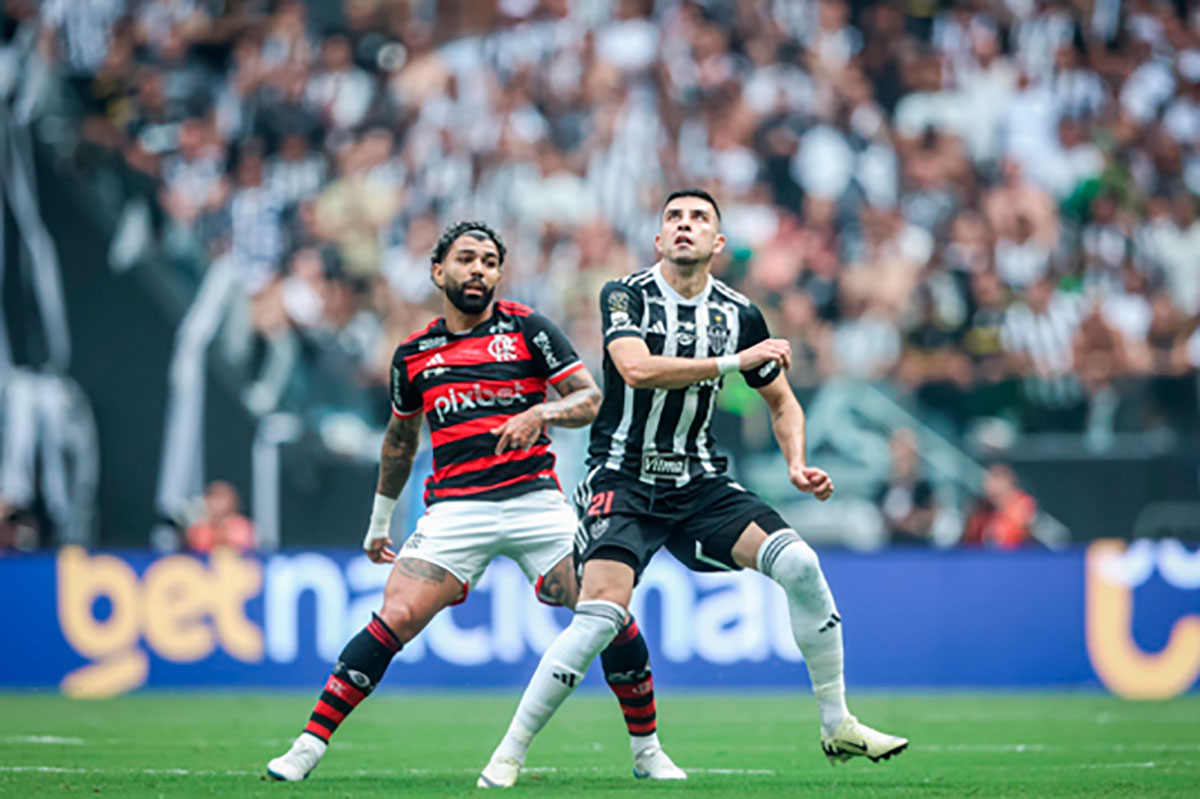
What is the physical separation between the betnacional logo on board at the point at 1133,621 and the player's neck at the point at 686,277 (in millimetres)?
7631

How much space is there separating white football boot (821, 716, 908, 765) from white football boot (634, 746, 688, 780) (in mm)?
842

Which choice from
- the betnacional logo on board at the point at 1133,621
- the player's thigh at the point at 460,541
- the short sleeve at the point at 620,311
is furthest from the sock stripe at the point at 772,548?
the betnacional logo on board at the point at 1133,621

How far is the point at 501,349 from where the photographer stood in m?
8.38

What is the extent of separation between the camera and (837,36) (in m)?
20.5

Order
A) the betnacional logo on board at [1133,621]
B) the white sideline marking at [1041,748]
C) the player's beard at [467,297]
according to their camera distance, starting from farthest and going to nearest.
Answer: the betnacional logo on board at [1133,621], the white sideline marking at [1041,748], the player's beard at [467,297]

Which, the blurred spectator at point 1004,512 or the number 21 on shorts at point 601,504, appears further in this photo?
the blurred spectator at point 1004,512

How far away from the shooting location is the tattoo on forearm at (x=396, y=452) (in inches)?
335

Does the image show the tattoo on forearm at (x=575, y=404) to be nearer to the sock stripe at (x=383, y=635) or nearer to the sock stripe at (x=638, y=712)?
the sock stripe at (x=383, y=635)

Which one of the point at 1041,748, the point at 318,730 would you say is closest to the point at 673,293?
the point at 318,730

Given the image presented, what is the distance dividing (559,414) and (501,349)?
1.85 feet

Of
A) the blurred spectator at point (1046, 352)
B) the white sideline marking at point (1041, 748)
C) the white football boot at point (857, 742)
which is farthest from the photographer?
the blurred spectator at point (1046, 352)

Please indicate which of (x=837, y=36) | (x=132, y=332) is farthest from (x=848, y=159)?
(x=132, y=332)

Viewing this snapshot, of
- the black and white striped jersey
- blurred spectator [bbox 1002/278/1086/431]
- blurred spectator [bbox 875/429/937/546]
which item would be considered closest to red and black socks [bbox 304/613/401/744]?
the black and white striped jersey

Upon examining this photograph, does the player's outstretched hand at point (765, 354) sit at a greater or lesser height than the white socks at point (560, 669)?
greater
